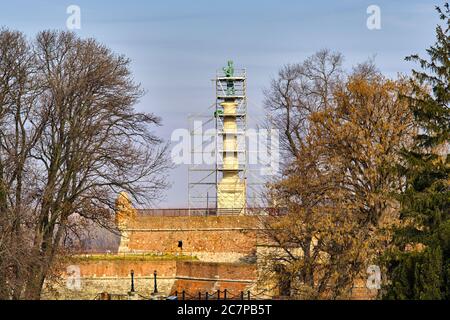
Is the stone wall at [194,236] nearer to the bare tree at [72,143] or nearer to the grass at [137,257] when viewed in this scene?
the grass at [137,257]

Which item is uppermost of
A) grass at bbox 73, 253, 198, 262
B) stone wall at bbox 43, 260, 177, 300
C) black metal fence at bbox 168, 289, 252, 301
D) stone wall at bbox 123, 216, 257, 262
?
stone wall at bbox 123, 216, 257, 262

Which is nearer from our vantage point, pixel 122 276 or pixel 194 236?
pixel 122 276

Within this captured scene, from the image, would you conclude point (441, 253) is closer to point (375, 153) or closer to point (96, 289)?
point (375, 153)

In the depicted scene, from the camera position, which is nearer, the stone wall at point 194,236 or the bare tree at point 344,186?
the bare tree at point 344,186

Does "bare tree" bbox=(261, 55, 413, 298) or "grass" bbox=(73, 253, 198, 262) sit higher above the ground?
"bare tree" bbox=(261, 55, 413, 298)

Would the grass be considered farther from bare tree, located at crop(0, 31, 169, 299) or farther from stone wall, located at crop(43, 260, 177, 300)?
bare tree, located at crop(0, 31, 169, 299)

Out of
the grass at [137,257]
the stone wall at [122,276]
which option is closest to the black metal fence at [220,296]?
the stone wall at [122,276]

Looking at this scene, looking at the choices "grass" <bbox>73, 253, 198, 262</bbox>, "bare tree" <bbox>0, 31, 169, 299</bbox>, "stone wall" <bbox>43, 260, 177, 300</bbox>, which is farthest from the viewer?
"grass" <bbox>73, 253, 198, 262</bbox>

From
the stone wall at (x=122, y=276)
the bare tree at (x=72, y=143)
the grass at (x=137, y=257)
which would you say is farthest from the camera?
the grass at (x=137, y=257)

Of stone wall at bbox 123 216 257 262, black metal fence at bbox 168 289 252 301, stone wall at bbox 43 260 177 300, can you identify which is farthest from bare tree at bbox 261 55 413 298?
stone wall at bbox 123 216 257 262

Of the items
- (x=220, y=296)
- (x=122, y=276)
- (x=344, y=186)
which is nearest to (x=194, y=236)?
(x=122, y=276)

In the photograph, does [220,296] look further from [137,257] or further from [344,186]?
[344,186]
